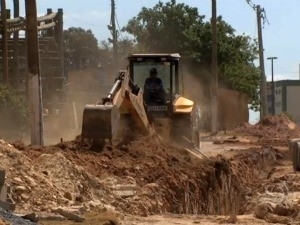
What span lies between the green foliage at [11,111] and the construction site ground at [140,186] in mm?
12115

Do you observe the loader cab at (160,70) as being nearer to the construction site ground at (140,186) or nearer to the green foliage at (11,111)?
the construction site ground at (140,186)

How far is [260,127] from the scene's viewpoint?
4769cm

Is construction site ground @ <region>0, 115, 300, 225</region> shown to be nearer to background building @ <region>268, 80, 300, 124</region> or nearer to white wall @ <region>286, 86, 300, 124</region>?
background building @ <region>268, 80, 300, 124</region>

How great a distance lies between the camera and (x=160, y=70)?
2569cm

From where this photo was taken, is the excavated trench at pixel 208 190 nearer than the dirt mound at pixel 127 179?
No

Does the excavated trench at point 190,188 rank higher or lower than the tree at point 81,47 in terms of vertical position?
lower

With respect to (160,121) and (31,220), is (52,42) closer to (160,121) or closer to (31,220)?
(160,121)

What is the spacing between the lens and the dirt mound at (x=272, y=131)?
39897mm

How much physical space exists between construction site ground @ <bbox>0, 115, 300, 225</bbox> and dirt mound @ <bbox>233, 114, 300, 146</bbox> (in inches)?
506

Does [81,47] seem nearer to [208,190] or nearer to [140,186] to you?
[208,190]

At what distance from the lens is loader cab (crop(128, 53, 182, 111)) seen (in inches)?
1003

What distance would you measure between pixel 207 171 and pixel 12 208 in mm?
9153

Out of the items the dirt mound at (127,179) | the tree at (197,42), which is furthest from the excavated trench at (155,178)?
the tree at (197,42)

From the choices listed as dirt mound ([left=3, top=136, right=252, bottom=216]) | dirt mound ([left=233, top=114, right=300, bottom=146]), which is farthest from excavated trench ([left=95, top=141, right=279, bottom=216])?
dirt mound ([left=233, top=114, right=300, bottom=146])
